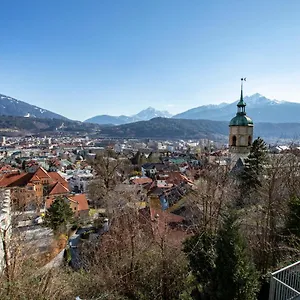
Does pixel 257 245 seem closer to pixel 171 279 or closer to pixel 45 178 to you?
pixel 171 279

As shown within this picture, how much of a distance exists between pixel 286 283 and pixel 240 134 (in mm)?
18308

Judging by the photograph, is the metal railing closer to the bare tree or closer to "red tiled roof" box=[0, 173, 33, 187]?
the bare tree

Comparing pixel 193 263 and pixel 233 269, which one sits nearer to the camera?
pixel 233 269

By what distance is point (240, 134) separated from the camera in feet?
74.6

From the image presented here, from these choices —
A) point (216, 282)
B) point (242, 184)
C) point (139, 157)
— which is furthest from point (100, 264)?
point (139, 157)

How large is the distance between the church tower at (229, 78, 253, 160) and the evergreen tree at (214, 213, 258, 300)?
18215 mm

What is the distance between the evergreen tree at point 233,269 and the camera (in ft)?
16.5

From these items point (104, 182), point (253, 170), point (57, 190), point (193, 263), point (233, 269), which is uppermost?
point (253, 170)

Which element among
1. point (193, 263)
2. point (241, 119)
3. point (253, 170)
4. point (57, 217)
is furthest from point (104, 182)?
point (193, 263)

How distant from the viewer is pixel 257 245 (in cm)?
765

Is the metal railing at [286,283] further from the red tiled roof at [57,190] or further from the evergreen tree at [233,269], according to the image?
the red tiled roof at [57,190]

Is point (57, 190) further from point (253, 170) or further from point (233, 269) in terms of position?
point (233, 269)

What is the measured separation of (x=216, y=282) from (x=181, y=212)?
7.65 m

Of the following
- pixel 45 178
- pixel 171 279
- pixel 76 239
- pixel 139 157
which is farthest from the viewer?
pixel 139 157
